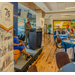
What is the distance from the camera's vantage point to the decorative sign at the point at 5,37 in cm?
194

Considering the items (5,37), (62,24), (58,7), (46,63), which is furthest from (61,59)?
(62,24)

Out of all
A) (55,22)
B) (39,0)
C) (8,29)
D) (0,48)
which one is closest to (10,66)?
(0,48)

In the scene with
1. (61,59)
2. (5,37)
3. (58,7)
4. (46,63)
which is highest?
(58,7)

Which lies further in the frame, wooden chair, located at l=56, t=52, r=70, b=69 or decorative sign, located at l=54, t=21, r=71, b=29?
decorative sign, located at l=54, t=21, r=71, b=29

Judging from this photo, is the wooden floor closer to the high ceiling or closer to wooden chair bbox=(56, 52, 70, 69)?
wooden chair bbox=(56, 52, 70, 69)

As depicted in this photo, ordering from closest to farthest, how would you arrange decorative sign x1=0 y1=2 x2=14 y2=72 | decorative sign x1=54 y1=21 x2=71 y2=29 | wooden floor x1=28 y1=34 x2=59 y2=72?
decorative sign x1=0 y1=2 x2=14 y2=72, wooden floor x1=28 y1=34 x2=59 y2=72, decorative sign x1=54 y1=21 x2=71 y2=29

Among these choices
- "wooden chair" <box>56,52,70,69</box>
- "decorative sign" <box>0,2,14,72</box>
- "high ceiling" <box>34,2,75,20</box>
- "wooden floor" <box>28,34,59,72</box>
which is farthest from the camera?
"high ceiling" <box>34,2,75,20</box>

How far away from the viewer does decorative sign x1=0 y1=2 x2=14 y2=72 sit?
1.94 meters

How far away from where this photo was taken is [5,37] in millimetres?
2078

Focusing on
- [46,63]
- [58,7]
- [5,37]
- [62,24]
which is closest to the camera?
[5,37]

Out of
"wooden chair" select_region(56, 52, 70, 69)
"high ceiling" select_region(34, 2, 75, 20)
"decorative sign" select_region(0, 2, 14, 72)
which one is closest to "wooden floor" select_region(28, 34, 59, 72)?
"wooden chair" select_region(56, 52, 70, 69)

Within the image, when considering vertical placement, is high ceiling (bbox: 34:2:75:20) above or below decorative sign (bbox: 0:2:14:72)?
above

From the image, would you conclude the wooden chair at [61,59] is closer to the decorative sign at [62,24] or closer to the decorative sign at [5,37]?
the decorative sign at [5,37]

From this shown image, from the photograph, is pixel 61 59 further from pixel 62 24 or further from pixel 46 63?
pixel 62 24
